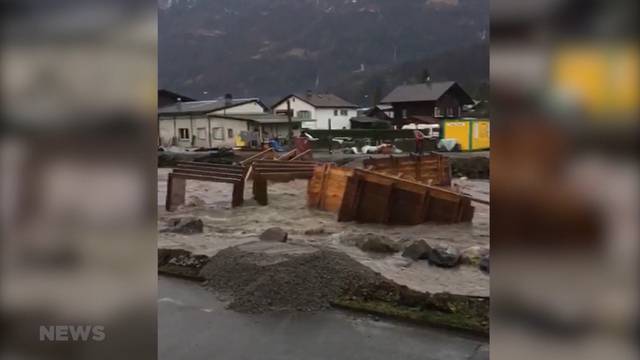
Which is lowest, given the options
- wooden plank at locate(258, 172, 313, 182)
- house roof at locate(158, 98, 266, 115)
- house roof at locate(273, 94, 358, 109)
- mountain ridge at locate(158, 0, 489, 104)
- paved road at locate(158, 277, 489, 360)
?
paved road at locate(158, 277, 489, 360)

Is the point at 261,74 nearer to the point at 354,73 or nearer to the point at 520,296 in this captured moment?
the point at 354,73

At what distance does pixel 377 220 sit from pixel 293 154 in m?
10.6

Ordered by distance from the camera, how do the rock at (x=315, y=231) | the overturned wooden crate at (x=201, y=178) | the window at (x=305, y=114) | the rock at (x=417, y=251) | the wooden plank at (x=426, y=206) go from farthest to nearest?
the window at (x=305, y=114), the overturned wooden crate at (x=201, y=178), the wooden plank at (x=426, y=206), the rock at (x=315, y=231), the rock at (x=417, y=251)

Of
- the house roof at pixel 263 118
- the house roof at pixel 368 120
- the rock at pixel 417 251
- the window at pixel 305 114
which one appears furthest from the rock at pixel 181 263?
the window at pixel 305 114

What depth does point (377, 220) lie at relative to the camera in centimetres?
1320

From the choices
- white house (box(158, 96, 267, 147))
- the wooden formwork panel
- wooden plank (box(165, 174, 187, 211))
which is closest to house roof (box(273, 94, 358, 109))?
white house (box(158, 96, 267, 147))

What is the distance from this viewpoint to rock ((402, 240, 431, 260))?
9.59 meters

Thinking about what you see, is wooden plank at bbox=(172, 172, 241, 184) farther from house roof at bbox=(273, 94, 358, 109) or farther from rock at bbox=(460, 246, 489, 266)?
house roof at bbox=(273, 94, 358, 109)

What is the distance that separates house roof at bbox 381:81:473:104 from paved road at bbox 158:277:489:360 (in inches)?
2314

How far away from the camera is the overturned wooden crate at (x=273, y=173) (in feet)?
54.7

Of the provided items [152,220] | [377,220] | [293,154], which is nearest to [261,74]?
[293,154]

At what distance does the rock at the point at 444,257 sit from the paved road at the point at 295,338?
113 inches

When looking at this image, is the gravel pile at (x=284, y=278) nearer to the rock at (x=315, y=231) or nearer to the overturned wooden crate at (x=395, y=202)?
the rock at (x=315, y=231)

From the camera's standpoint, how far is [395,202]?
1325 centimetres
